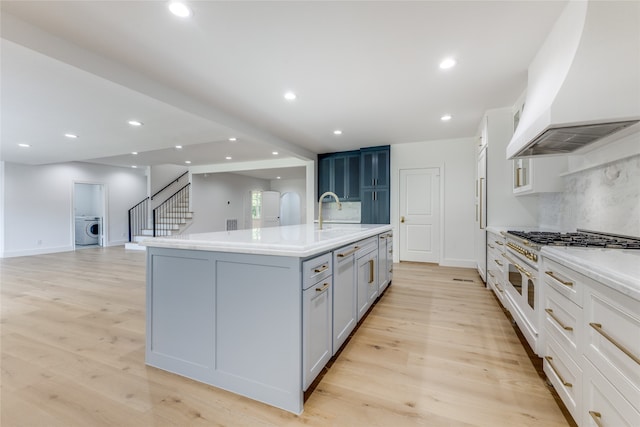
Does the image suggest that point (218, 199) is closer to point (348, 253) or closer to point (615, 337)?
point (348, 253)

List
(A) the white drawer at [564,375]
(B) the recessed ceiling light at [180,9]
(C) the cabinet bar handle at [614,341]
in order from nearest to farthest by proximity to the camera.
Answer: (C) the cabinet bar handle at [614,341]
(A) the white drawer at [564,375]
(B) the recessed ceiling light at [180,9]

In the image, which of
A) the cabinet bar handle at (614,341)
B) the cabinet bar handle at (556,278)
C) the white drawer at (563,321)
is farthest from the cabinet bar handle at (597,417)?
the cabinet bar handle at (556,278)

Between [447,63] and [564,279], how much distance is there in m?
2.05

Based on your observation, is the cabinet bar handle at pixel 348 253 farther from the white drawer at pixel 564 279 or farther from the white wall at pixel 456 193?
the white wall at pixel 456 193

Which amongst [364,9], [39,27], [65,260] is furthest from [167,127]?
[65,260]

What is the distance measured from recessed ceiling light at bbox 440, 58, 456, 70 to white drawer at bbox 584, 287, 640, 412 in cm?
215

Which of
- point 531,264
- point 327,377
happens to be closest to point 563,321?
point 531,264

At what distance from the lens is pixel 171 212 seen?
8.77m

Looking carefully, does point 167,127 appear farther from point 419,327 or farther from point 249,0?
point 419,327

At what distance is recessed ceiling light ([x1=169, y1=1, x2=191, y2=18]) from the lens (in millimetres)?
1736

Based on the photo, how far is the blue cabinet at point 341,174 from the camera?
6152mm

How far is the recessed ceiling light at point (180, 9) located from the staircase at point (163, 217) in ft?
23.1

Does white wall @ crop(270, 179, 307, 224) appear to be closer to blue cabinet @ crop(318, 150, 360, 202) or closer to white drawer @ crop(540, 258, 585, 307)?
blue cabinet @ crop(318, 150, 360, 202)

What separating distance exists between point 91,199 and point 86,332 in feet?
30.3
